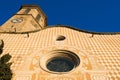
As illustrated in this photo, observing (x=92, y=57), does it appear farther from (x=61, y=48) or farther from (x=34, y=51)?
(x=34, y=51)

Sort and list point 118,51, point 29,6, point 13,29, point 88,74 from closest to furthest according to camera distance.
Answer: point 88,74
point 118,51
point 13,29
point 29,6

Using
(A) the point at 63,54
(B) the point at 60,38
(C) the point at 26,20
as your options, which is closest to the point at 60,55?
(A) the point at 63,54

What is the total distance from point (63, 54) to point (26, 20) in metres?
8.12

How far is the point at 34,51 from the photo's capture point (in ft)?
38.5

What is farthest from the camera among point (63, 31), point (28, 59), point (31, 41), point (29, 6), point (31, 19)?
point (29, 6)

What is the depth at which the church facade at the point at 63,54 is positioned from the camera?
9.65 meters

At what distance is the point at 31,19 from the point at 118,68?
438 inches

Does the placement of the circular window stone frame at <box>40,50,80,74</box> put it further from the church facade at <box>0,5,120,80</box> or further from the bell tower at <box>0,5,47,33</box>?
the bell tower at <box>0,5,47,33</box>

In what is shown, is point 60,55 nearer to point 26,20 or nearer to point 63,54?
A: point 63,54

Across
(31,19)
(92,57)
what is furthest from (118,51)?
(31,19)

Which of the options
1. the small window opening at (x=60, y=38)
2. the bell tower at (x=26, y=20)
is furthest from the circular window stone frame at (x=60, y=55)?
the bell tower at (x=26, y=20)

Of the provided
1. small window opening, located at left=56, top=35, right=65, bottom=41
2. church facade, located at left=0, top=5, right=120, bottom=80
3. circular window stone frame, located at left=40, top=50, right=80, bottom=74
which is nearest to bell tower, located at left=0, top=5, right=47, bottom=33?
church facade, located at left=0, top=5, right=120, bottom=80

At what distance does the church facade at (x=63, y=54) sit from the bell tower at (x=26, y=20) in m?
2.88

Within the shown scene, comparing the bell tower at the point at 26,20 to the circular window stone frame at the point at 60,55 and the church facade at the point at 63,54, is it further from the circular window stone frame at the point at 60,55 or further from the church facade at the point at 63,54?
the circular window stone frame at the point at 60,55
